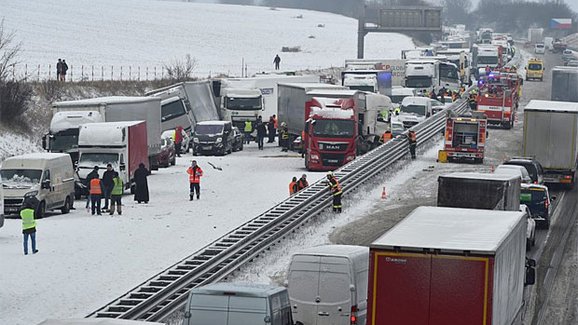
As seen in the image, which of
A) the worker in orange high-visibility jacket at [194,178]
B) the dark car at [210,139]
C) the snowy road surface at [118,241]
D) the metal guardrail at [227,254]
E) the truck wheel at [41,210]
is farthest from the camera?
the dark car at [210,139]

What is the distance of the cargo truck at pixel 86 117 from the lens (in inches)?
1740

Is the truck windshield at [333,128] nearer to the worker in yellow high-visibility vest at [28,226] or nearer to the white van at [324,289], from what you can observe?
the worker in yellow high-visibility vest at [28,226]

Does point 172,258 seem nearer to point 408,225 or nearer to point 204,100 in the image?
point 408,225

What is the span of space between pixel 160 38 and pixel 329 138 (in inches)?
3592

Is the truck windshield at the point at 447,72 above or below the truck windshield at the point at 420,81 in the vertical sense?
above

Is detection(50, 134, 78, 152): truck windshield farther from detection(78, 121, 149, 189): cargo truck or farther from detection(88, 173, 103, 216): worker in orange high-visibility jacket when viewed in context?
detection(88, 173, 103, 216): worker in orange high-visibility jacket

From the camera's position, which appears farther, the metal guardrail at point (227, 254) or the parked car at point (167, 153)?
the parked car at point (167, 153)

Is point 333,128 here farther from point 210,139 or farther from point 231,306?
point 231,306

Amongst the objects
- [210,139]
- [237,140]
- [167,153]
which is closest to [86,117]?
[167,153]

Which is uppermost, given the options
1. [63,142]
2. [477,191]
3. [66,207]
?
[477,191]

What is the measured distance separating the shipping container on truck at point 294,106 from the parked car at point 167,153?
6.86 m

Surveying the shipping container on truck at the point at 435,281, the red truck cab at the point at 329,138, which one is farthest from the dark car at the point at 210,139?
the shipping container on truck at the point at 435,281

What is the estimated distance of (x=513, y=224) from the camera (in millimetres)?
19359

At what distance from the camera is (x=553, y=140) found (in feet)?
149
